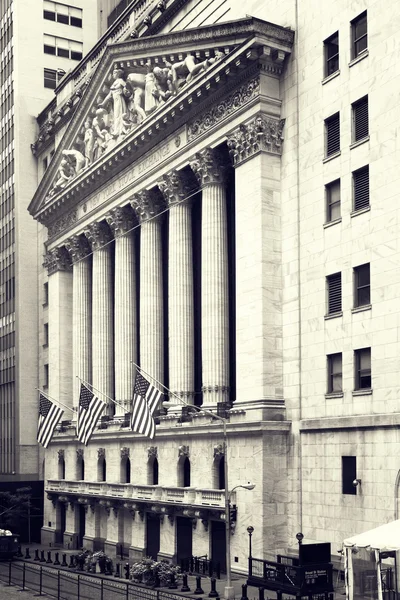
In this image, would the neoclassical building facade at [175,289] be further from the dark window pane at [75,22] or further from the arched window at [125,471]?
the dark window pane at [75,22]

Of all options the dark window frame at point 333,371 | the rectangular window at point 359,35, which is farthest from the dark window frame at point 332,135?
the dark window frame at point 333,371

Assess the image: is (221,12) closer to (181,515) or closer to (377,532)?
(181,515)

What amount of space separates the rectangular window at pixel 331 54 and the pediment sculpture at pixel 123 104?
774cm

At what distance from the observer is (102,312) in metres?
73.8

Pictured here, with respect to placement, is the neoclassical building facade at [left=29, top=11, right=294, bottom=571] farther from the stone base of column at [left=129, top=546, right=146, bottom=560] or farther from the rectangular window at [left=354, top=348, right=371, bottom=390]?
the rectangular window at [left=354, top=348, right=371, bottom=390]

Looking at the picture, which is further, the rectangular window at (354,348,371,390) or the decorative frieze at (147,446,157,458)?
the decorative frieze at (147,446,157,458)

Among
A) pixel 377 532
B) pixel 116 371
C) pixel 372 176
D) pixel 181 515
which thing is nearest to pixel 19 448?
Result: pixel 116 371

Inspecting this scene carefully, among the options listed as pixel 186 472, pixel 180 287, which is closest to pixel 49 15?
pixel 180 287

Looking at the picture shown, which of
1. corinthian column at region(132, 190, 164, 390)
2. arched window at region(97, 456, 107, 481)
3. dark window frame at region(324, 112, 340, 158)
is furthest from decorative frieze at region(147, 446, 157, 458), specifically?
dark window frame at region(324, 112, 340, 158)

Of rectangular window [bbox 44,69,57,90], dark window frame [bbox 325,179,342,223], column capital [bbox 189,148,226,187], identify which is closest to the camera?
dark window frame [bbox 325,179,342,223]

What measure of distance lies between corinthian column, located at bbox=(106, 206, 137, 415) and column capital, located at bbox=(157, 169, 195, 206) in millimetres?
7915

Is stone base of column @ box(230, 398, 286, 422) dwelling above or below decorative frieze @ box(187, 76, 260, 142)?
below

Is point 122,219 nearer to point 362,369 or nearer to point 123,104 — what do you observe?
point 123,104

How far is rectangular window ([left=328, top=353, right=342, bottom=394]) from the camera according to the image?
158ft
